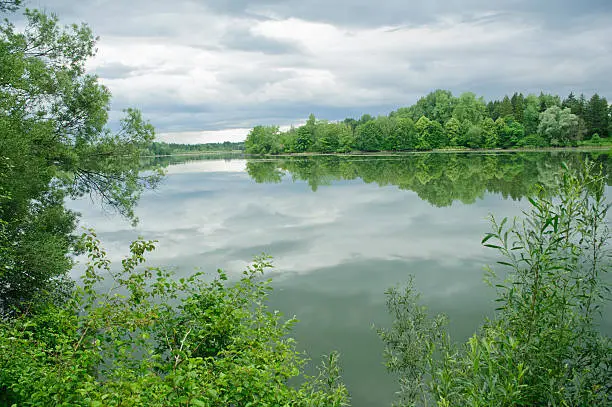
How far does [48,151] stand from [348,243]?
565 inches

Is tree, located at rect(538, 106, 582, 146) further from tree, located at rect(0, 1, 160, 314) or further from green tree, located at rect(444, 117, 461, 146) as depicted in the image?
tree, located at rect(0, 1, 160, 314)

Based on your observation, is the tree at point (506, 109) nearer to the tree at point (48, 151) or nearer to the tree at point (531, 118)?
the tree at point (531, 118)

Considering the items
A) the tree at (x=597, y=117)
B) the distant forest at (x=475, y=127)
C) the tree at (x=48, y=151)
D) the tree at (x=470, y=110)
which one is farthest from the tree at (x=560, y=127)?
the tree at (x=48, y=151)

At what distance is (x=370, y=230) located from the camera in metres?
26.0

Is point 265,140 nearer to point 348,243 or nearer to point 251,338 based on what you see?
point 348,243

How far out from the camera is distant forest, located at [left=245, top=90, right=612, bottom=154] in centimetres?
9631

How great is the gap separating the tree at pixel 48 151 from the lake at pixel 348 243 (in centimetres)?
355

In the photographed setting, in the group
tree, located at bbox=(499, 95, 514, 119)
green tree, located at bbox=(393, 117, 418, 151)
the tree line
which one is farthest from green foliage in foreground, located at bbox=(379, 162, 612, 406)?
tree, located at bbox=(499, 95, 514, 119)

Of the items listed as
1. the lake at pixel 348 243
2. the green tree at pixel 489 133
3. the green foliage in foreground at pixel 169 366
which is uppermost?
the green tree at pixel 489 133

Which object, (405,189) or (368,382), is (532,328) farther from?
(405,189)

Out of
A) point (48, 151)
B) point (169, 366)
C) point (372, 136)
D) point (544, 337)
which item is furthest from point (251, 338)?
point (372, 136)

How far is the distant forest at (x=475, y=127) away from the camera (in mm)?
96312

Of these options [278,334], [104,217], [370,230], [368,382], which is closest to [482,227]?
[370,230]

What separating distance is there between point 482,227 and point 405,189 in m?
18.9
